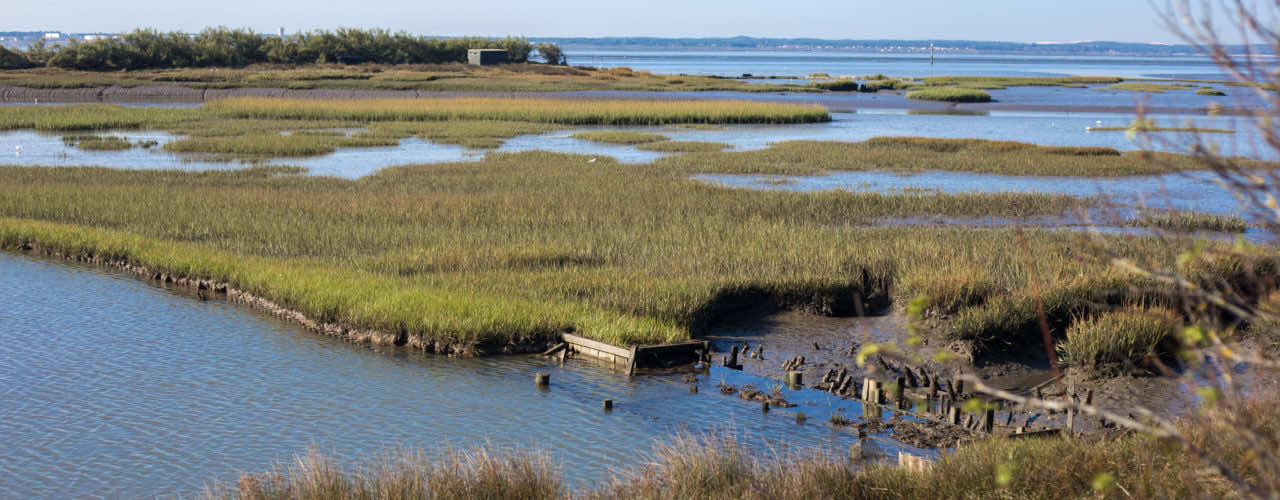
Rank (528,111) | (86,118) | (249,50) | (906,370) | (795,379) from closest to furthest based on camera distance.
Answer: (906,370) < (795,379) < (86,118) < (528,111) < (249,50)

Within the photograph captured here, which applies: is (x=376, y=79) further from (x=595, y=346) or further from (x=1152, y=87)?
(x=595, y=346)

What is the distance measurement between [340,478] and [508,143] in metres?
37.3

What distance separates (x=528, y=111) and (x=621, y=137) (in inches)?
547

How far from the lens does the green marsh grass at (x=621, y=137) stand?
1816 inches

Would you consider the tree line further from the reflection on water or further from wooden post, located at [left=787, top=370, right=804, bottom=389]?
wooden post, located at [left=787, top=370, right=804, bottom=389]

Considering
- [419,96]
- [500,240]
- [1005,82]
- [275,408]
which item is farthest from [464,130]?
[1005,82]

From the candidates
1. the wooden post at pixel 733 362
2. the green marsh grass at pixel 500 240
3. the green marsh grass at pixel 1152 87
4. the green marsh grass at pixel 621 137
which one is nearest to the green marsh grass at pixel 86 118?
the green marsh grass at pixel 621 137

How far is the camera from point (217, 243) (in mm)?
20422

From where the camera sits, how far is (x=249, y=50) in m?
→ 110

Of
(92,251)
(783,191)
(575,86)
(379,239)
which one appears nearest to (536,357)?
(379,239)

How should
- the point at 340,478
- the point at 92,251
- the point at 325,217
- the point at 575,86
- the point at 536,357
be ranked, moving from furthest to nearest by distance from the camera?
1. the point at 575,86
2. the point at 325,217
3. the point at 92,251
4. the point at 536,357
5. the point at 340,478

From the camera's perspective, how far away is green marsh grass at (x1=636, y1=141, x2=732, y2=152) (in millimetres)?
42094

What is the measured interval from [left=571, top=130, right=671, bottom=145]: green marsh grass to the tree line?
6544 centimetres

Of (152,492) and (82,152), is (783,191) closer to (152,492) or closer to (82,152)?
(152,492)
